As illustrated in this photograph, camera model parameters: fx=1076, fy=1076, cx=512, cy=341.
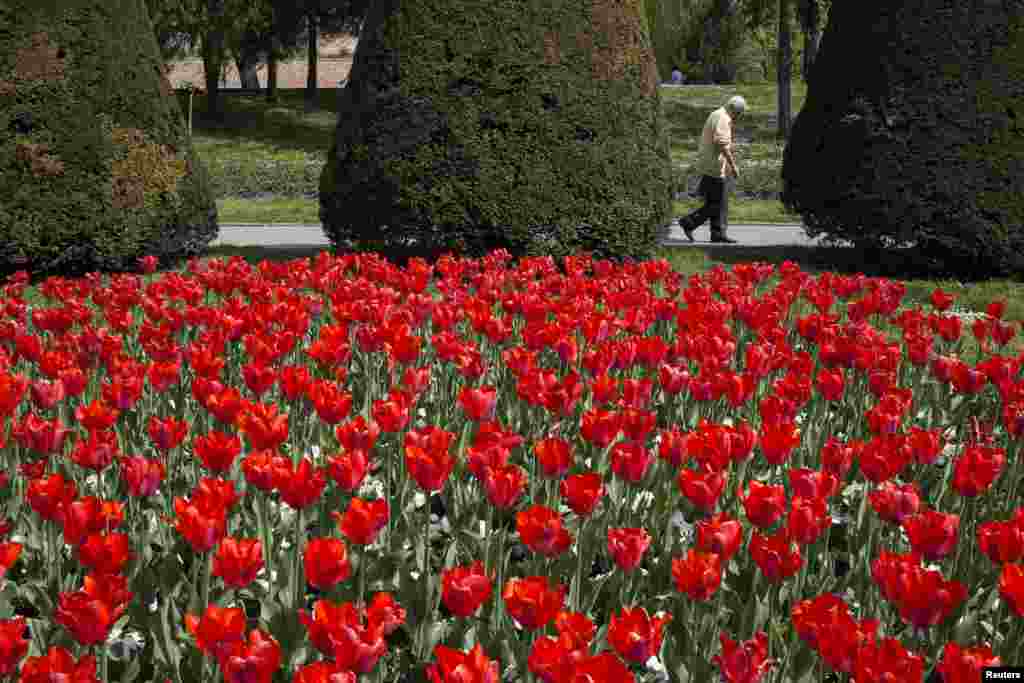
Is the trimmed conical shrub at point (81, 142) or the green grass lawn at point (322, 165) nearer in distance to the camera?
the trimmed conical shrub at point (81, 142)

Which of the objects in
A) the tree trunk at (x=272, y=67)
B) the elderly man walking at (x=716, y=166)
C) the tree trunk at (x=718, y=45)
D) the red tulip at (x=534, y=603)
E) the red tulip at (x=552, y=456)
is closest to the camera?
the red tulip at (x=534, y=603)

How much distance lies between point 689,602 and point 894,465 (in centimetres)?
69

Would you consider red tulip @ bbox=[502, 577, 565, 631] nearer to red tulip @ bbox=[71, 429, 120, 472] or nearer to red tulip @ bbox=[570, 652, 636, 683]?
red tulip @ bbox=[570, 652, 636, 683]

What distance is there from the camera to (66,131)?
9.07 m

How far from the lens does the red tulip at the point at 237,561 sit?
209cm

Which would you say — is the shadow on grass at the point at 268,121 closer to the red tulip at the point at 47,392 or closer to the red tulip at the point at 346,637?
the red tulip at the point at 47,392

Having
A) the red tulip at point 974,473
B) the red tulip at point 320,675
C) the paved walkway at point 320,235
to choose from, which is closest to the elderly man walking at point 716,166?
the paved walkway at point 320,235

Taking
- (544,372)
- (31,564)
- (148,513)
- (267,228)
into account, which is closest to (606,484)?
(544,372)

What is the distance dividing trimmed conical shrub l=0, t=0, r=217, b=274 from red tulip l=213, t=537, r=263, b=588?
7821mm

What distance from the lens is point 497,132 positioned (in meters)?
9.06

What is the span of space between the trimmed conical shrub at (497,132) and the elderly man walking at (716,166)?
3.23 meters

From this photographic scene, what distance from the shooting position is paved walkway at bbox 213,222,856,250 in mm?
14297

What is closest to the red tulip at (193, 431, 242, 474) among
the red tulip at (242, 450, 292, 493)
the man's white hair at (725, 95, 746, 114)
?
the red tulip at (242, 450, 292, 493)

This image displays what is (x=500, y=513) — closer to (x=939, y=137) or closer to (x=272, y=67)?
(x=939, y=137)
